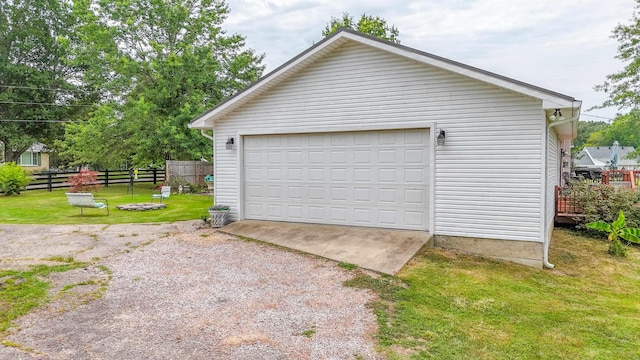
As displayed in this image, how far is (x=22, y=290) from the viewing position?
4789mm

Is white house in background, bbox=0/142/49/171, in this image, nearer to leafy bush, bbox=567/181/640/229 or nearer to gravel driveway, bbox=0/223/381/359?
gravel driveway, bbox=0/223/381/359

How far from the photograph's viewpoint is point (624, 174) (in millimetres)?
15312

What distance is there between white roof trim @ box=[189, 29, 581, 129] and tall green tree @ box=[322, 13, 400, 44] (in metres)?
21.3

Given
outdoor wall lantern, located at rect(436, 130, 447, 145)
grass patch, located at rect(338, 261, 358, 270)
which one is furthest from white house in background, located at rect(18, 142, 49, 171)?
outdoor wall lantern, located at rect(436, 130, 447, 145)

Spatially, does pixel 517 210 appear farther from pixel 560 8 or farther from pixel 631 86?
pixel 631 86

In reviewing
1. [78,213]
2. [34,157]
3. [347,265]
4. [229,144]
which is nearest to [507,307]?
[347,265]

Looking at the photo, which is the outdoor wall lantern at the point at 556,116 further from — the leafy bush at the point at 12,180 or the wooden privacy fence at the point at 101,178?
the wooden privacy fence at the point at 101,178

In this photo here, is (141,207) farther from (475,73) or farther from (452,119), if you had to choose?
(475,73)

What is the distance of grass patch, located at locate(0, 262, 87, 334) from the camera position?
414cm

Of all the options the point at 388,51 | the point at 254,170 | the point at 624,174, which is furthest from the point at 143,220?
the point at 624,174

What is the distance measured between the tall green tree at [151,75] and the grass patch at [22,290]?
42.2ft

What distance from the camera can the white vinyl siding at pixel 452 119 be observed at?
6.79m

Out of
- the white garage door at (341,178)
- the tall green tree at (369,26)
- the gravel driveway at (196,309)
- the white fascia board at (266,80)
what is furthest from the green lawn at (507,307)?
the tall green tree at (369,26)

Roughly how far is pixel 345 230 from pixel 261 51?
1797 cm
